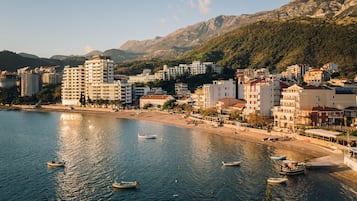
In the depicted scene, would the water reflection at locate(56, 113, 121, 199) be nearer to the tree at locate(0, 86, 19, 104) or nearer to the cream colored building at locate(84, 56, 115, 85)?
the cream colored building at locate(84, 56, 115, 85)

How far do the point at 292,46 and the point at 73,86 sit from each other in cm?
9574

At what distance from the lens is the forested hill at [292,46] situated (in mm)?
137438

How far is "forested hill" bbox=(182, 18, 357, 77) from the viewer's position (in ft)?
451

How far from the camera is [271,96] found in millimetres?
68000

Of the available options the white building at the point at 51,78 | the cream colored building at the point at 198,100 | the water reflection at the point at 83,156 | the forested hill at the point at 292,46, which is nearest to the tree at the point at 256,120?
the water reflection at the point at 83,156

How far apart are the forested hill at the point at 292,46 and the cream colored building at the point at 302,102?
5396 centimetres

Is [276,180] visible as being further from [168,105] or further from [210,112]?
[168,105]

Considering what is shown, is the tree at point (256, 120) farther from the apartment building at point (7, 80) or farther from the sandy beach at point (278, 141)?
the apartment building at point (7, 80)

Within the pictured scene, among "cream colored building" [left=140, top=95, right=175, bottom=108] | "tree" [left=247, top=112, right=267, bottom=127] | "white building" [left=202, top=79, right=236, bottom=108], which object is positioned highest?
"white building" [left=202, top=79, right=236, bottom=108]

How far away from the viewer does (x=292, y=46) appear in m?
161

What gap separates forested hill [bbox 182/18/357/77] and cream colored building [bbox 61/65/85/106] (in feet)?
223

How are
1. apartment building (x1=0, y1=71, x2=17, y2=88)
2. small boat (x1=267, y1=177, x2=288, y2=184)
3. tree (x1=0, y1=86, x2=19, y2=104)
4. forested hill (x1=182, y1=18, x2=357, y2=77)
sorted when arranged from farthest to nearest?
apartment building (x1=0, y1=71, x2=17, y2=88), tree (x1=0, y1=86, x2=19, y2=104), forested hill (x1=182, y1=18, x2=357, y2=77), small boat (x1=267, y1=177, x2=288, y2=184)

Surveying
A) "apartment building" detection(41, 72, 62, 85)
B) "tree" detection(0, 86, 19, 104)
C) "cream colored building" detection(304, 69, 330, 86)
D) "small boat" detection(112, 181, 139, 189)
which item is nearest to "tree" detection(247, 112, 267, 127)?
"small boat" detection(112, 181, 139, 189)

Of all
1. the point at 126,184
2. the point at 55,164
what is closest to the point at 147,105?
the point at 55,164
